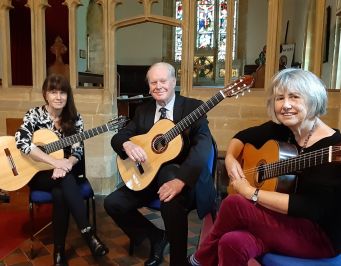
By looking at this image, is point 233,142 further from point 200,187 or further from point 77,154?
point 77,154

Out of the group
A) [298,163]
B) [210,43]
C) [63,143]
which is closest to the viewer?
[298,163]

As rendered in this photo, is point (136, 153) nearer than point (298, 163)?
No

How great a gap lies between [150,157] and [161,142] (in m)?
0.11

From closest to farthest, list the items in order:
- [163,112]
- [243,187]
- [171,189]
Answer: [243,187] < [171,189] < [163,112]

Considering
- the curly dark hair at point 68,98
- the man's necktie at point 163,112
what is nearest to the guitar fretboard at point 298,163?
→ the man's necktie at point 163,112

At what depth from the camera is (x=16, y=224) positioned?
9.53 feet

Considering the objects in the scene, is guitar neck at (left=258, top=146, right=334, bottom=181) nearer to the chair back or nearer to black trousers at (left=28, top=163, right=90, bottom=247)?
the chair back

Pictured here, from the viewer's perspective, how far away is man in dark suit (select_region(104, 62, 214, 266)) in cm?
196

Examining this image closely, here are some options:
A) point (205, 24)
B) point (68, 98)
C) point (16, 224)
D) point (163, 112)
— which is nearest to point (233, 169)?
point (163, 112)

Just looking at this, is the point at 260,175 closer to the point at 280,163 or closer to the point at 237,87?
Answer: the point at 280,163

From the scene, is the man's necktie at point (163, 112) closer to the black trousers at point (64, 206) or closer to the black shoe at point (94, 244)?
the black trousers at point (64, 206)

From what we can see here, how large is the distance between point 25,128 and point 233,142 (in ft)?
4.65

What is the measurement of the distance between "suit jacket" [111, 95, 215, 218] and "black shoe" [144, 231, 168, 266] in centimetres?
41

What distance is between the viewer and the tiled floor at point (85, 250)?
7.50ft
